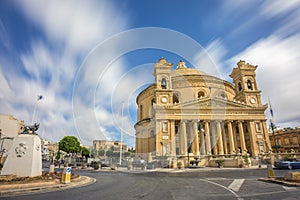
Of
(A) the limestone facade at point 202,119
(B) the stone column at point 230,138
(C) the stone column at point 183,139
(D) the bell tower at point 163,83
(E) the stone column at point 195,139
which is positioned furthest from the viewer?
(D) the bell tower at point 163,83

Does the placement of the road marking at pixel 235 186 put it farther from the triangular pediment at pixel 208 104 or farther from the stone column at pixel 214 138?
the stone column at pixel 214 138

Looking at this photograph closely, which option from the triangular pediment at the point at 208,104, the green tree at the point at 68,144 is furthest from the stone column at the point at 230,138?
the green tree at the point at 68,144

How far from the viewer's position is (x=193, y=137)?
38.8 metres

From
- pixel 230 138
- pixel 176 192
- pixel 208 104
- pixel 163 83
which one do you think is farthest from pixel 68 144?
pixel 176 192

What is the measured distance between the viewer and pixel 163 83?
4638 centimetres

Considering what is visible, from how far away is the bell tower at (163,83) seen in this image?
43938 mm

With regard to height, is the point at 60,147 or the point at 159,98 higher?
the point at 159,98

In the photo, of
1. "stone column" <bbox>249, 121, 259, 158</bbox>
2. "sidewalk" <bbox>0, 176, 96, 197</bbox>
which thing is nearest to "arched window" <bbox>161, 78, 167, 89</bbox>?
"stone column" <bbox>249, 121, 259, 158</bbox>

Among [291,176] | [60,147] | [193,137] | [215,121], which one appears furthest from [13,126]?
[291,176]

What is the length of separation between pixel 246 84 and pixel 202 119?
18.2m

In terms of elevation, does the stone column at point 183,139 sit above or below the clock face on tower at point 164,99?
below

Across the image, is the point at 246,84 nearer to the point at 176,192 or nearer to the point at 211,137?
the point at 211,137

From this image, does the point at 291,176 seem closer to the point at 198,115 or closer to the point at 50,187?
the point at 50,187

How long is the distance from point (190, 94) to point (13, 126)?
52.4m
